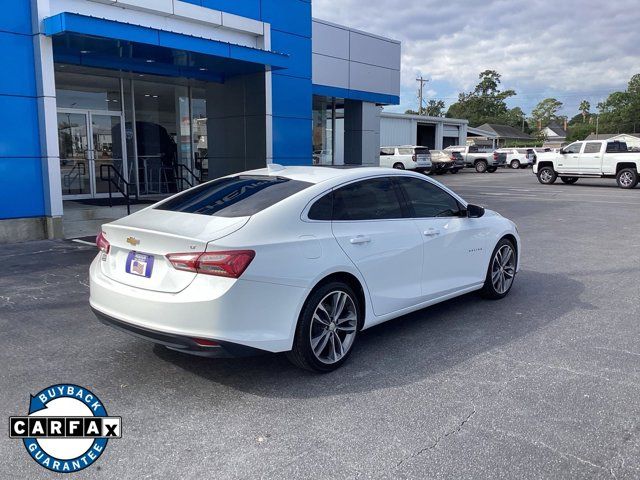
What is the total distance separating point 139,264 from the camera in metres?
4.00

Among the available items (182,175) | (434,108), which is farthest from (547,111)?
(182,175)

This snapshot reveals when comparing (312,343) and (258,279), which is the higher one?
(258,279)

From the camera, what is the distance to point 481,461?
3088 mm

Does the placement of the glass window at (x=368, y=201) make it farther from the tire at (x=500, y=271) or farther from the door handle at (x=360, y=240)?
the tire at (x=500, y=271)

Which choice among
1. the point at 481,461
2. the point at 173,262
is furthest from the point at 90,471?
the point at 481,461

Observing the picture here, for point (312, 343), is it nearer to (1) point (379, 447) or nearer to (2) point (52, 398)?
(1) point (379, 447)

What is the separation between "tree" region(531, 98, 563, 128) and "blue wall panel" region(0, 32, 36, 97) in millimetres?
149930

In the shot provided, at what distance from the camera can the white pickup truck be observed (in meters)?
24.0

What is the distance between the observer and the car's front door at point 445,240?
17.1 ft

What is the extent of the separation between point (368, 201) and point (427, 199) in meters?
0.89

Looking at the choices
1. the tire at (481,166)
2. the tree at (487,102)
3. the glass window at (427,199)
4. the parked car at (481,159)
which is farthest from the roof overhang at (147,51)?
the tree at (487,102)

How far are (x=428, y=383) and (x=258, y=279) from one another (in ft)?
4.80

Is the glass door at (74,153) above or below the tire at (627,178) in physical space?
above

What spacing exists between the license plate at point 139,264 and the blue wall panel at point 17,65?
7.20m
